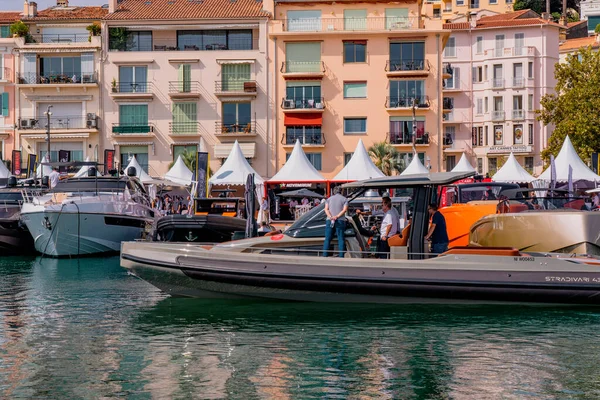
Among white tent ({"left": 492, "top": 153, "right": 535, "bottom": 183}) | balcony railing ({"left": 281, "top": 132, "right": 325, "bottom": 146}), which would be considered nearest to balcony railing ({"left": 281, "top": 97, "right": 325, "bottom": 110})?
balcony railing ({"left": 281, "top": 132, "right": 325, "bottom": 146})

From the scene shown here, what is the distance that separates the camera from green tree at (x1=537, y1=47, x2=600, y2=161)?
52.2 m

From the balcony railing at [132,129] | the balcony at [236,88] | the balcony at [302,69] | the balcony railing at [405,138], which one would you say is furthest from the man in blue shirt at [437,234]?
the balcony railing at [132,129]

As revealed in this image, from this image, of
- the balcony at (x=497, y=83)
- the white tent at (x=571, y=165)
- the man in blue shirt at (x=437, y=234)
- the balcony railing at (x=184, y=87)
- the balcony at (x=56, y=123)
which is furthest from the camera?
the balcony at (x=497, y=83)

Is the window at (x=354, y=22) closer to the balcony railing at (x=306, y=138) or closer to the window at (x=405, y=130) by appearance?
the window at (x=405, y=130)

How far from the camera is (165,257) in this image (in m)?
18.2

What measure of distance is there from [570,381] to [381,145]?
158 ft

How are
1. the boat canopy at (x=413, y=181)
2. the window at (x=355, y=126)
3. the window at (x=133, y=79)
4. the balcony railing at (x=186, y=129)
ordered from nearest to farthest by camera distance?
the boat canopy at (x=413, y=181) → the balcony railing at (x=186, y=129) → the window at (x=355, y=126) → the window at (x=133, y=79)

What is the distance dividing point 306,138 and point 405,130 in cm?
651

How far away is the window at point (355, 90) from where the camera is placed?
63.6 m

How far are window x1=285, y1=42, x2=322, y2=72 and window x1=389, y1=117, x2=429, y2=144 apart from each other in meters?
6.16

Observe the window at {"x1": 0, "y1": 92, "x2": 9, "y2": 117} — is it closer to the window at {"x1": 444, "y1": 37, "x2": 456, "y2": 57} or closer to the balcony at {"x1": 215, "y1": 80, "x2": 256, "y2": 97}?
the balcony at {"x1": 215, "y1": 80, "x2": 256, "y2": 97}

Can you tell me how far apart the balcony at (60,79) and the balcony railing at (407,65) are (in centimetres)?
1930

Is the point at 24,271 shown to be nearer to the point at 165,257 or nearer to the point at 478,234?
the point at 165,257

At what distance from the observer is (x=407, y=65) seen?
6319 cm
